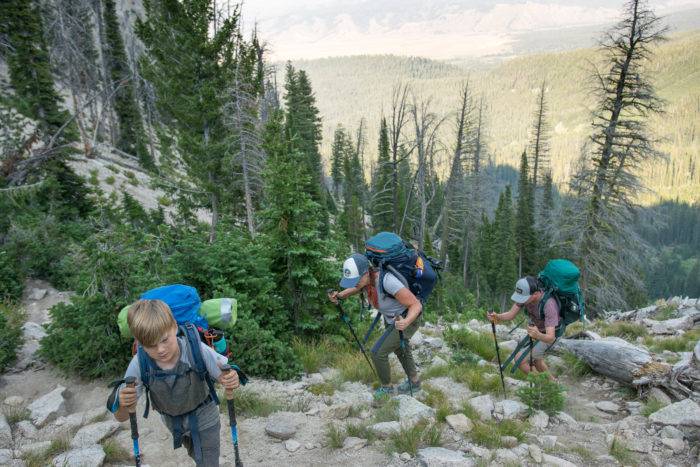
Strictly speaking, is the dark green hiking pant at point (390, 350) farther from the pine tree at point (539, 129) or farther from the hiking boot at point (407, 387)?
the pine tree at point (539, 129)

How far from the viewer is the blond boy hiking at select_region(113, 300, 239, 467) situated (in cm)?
249

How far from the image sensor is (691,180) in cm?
16375

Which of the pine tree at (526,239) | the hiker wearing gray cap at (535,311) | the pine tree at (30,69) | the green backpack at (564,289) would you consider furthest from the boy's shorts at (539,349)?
the pine tree at (526,239)

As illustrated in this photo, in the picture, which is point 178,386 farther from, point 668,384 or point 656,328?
point 656,328

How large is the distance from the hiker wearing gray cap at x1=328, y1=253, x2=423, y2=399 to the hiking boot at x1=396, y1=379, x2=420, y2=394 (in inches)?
2.4

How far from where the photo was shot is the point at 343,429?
181 inches

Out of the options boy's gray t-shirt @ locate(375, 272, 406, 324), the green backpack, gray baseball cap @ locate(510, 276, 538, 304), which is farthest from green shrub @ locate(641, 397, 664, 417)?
boy's gray t-shirt @ locate(375, 272, 406, 324)

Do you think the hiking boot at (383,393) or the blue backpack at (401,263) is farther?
the hiking boot at (383,393)

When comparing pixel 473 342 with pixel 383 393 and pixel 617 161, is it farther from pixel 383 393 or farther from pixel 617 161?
pixel 617 161

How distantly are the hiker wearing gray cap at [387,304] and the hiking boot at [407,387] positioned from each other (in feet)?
0.20

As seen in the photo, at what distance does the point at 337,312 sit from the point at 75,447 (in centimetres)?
400

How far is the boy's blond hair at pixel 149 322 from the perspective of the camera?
2.44 metres

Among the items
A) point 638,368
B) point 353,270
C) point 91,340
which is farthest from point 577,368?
point 91,340

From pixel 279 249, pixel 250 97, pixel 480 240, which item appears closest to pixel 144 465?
pixel 279 249
